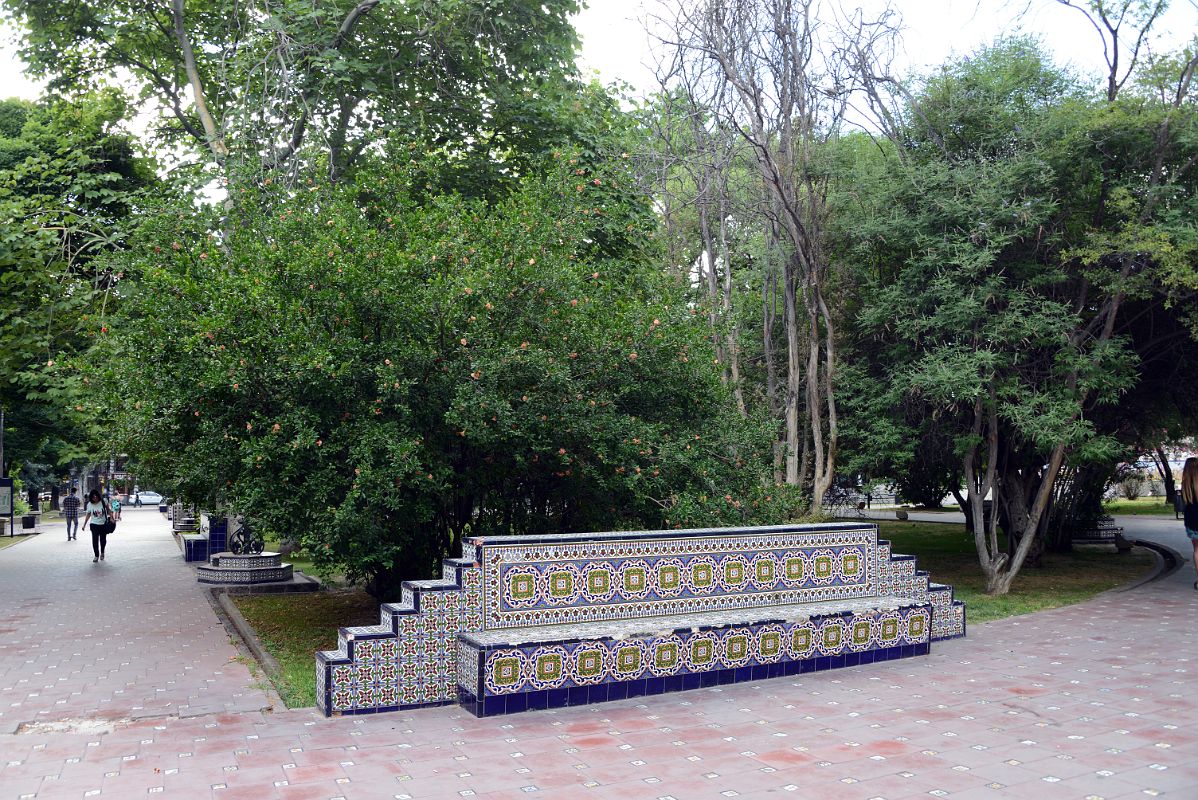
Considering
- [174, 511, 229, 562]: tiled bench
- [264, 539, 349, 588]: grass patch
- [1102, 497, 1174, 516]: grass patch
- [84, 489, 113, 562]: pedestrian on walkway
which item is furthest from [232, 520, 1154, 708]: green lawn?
[1102, 497, 1174, 516]: grass patch

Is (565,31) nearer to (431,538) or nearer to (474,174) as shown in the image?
(474,174)

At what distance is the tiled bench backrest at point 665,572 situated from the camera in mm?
6531

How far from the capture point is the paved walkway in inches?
188

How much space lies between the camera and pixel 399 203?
955 cm

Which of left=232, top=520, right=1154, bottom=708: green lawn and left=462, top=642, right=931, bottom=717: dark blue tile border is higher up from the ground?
left=462, top=642, right=931, bottom=717: dark blue tile border

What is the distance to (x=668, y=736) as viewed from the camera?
5.68 m

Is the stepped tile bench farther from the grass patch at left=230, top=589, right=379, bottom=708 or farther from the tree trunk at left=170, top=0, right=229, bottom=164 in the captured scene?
the tree trunk at left=170, top=0, right=229, bottom=164

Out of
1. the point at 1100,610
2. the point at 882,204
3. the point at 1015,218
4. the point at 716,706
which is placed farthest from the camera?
the point at 882,204

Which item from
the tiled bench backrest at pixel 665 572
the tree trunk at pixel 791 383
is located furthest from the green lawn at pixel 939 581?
the tree trunk at pixel 791 383

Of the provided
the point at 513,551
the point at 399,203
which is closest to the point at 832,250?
the point at 399,203

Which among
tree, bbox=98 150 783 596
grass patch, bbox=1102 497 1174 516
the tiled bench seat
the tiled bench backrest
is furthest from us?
grass patch, bbox=1102 497 1174 516

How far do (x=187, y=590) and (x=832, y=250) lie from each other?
37.0ft

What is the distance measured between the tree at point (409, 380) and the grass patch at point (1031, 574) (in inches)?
122

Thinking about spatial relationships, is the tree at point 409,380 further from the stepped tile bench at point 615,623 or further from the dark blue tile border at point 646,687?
the dark blue tile border at point 646,687
